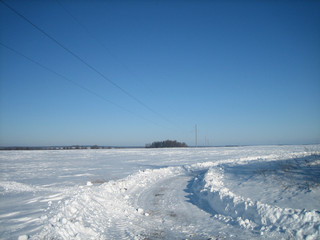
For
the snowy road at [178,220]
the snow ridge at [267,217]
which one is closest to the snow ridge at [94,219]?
the snowy road at [178,220]

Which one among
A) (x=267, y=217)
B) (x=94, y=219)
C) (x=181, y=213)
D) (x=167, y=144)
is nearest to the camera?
(x=267, y=217)

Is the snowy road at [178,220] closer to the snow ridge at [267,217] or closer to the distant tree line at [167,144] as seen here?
the snow ridge at [267,217]

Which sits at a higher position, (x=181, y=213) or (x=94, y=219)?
(x=94, y=219)

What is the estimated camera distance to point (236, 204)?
20.0ft

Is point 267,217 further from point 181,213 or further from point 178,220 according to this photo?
point 181,213

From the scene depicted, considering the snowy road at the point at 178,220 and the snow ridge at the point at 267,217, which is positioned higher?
the snow ridge at the point at 267,217

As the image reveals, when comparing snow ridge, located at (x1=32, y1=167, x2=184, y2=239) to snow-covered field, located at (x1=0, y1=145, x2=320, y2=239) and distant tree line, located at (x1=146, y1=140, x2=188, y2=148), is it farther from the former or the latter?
distant tree line, located at (x1=146, y1=140, x2=188, y2=148)

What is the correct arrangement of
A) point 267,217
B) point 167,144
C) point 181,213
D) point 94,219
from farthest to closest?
1. point 167,144
2. point 181,213
3. point 94,219
4. point 267,217

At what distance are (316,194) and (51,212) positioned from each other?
8174 mm

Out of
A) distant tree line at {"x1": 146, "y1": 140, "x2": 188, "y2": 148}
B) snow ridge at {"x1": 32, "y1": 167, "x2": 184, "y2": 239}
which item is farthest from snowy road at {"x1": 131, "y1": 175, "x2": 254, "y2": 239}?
distant tree line at {"x1": 146, "y1": 140, "x2": 188, "y2": 148}

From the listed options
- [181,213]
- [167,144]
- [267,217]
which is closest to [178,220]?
[181,213]

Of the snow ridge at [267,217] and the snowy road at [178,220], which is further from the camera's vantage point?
the snowy road at [178,220]

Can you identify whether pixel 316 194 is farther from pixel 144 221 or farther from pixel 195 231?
pixel 144 221

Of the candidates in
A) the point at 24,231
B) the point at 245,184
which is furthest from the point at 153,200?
the point at 24,231
